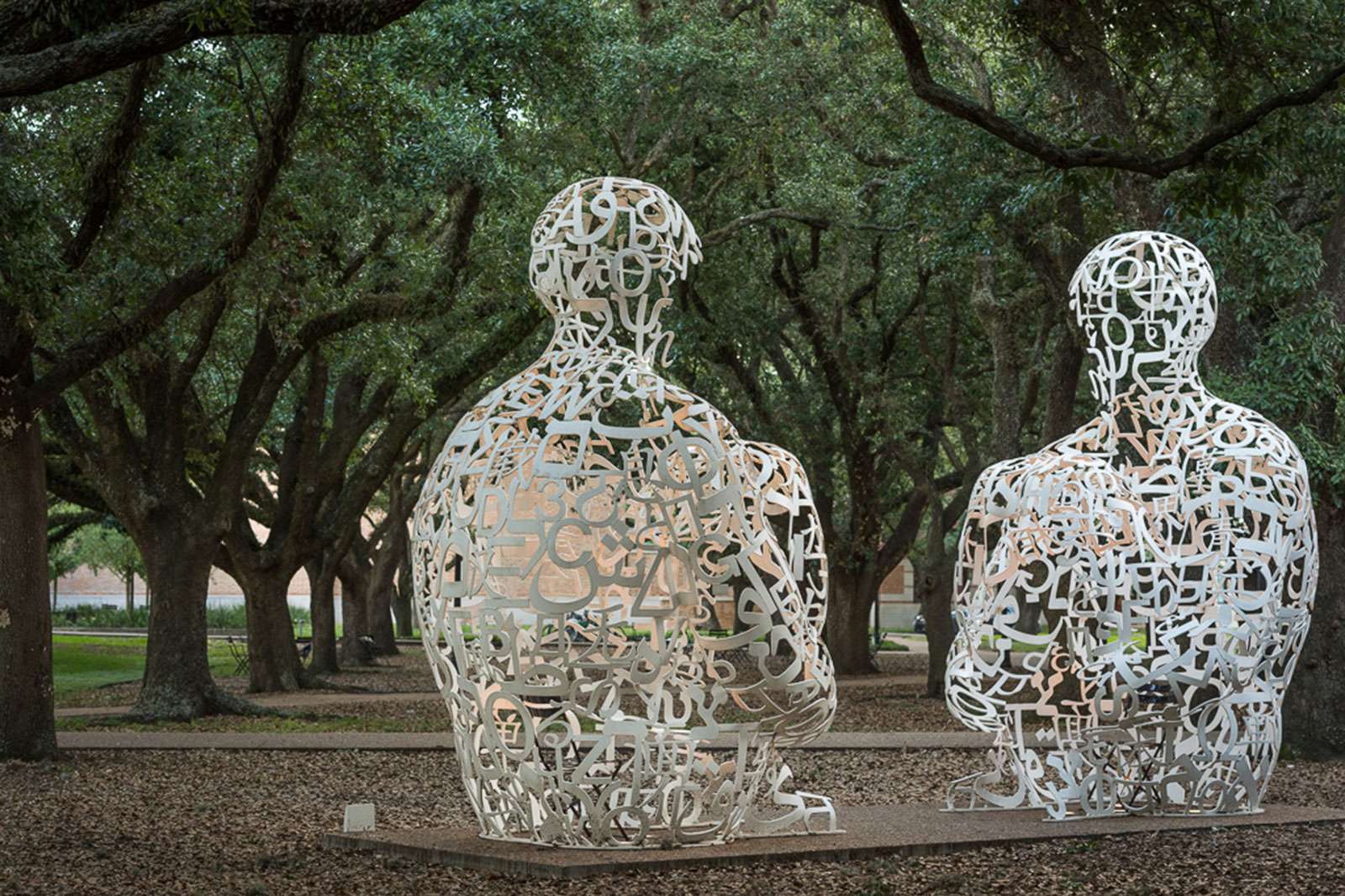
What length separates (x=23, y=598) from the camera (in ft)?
50.3

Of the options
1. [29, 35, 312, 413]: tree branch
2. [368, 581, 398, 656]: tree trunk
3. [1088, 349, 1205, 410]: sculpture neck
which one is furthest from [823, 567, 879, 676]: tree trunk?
[1088, 349, 1205, 410]: sculpture neck

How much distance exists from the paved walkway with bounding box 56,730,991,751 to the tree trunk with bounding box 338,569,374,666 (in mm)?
15228

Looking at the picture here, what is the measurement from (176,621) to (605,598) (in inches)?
474

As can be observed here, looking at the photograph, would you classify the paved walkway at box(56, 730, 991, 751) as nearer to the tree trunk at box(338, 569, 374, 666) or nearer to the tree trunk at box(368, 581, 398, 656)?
the tree trunk at box(338, 569, 374, 666)

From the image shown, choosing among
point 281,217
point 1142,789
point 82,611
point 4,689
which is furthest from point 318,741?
point 82,611

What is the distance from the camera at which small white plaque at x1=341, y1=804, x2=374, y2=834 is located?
10859 mm

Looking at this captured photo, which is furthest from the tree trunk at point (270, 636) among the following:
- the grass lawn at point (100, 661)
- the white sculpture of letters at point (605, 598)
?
the white sculpture of letters at point (605, 598)

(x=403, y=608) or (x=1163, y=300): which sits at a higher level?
(x=1163, y=300)

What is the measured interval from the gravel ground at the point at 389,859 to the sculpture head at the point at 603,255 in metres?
3.39

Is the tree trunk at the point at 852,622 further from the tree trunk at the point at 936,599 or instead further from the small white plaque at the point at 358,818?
the small white plaque at the point at 358,818

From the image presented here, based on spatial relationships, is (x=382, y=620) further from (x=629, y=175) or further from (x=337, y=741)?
(x=337, y=741)

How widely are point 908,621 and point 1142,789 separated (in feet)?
180

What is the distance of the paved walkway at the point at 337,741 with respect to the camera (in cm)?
1736

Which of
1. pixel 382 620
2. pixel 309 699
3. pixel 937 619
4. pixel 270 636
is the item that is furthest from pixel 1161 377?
pixel 382 620
